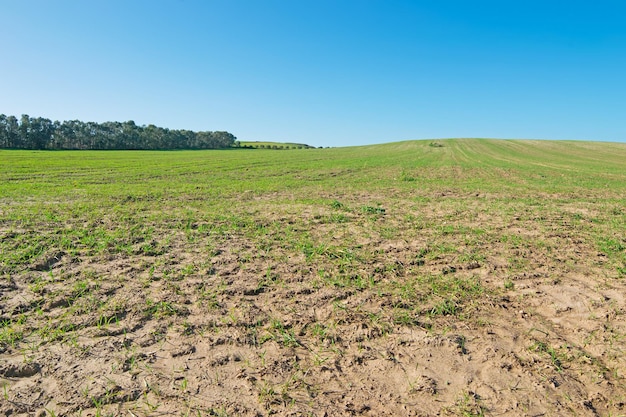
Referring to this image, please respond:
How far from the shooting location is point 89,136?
10144cm

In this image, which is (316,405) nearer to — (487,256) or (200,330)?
(200,330)

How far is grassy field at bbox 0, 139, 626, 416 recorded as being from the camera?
2.87 m

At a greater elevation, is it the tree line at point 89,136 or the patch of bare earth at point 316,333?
the tree line at point 89,136

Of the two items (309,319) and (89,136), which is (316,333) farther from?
(89,136)

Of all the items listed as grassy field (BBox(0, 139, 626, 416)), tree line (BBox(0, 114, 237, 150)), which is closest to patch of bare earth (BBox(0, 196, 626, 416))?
grassy field (BBox(0, 139, 626, 416))

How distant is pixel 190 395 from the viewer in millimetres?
2857

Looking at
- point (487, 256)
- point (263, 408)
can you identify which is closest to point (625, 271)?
point (487, 256)

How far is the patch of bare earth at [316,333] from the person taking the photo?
2836mm

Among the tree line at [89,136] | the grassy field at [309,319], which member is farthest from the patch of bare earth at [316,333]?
the tree line at [89,136]

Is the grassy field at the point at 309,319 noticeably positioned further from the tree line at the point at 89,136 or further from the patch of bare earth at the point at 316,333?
the tree line at the point at 89,136

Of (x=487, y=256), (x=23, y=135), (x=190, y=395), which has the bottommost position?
(x=190, y=395)

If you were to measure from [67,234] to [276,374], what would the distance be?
6.56 meters

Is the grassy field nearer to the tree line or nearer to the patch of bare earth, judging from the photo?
the patch of bare earth

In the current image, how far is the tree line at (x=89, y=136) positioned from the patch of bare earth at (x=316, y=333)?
10962 centimetres
